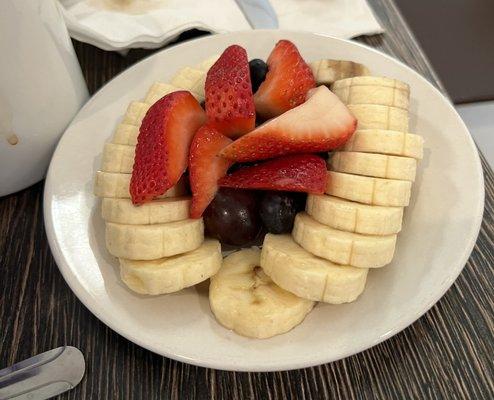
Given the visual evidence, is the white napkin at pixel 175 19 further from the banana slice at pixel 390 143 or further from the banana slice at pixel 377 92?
the banana slice at pixel 390 143

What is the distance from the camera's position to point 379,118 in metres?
0.85

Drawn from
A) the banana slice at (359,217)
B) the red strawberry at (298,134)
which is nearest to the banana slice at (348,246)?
the banana slice at (359,217)

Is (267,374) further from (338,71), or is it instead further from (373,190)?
(338,71)

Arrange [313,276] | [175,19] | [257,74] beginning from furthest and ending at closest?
1. [175,19]
2. [257,74]
3. [313,276]

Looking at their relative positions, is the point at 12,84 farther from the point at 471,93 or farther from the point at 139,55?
the point at 471,93

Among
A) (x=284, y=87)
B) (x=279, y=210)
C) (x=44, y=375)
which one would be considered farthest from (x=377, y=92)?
(x=44, y=375)

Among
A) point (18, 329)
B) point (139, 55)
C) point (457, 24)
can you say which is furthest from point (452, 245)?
point (457, 24)

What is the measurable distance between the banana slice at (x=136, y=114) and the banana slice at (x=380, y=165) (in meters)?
0.37

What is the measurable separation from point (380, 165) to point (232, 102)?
245 mm

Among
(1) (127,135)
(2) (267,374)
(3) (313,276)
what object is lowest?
(2) (267,374)

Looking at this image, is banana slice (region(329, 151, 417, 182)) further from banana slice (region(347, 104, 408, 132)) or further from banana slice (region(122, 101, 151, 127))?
banana slice (region(122, 101, 151, 127))

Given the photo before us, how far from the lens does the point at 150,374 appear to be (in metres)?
0.78

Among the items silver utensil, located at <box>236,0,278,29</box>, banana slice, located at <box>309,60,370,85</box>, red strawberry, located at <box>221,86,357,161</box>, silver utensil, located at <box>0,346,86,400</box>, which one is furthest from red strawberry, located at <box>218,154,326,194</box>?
silver utensil, located at <box>236,0,278,29</box>

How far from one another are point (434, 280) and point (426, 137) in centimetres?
30
